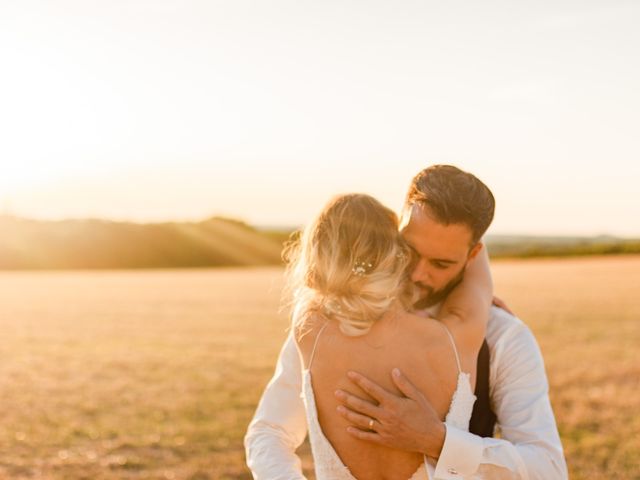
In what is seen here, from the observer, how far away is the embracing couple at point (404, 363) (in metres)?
3.32

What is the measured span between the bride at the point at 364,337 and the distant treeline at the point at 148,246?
68013 mm

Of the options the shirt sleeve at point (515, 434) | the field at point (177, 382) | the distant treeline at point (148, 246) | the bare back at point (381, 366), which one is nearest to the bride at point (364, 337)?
the bare back at point (381, 366)

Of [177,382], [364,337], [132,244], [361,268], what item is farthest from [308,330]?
[132,244]

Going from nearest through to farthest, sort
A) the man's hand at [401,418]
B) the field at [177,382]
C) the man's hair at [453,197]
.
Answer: the man's hand at [401,418] < the man's hair at [453,197] < the field at [177,382]

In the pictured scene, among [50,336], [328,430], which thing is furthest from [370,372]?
[50,336]

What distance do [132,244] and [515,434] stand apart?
75.8m

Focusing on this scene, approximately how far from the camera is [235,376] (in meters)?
15.0

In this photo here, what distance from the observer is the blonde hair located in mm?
3344

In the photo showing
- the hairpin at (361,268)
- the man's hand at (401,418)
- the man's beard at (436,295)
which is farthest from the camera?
the man's beard at (436,295)

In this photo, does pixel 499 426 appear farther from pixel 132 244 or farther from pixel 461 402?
pixel 132 244

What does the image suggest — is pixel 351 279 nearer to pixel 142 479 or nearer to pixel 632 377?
pixel 142 479

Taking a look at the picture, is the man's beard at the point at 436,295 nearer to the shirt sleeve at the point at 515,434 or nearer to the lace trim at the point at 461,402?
the shirt sleeve at the point at 515,434

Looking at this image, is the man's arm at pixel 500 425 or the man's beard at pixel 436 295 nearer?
the man's arm at pixel 500 425

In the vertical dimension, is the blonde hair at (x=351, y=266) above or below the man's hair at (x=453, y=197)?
below
